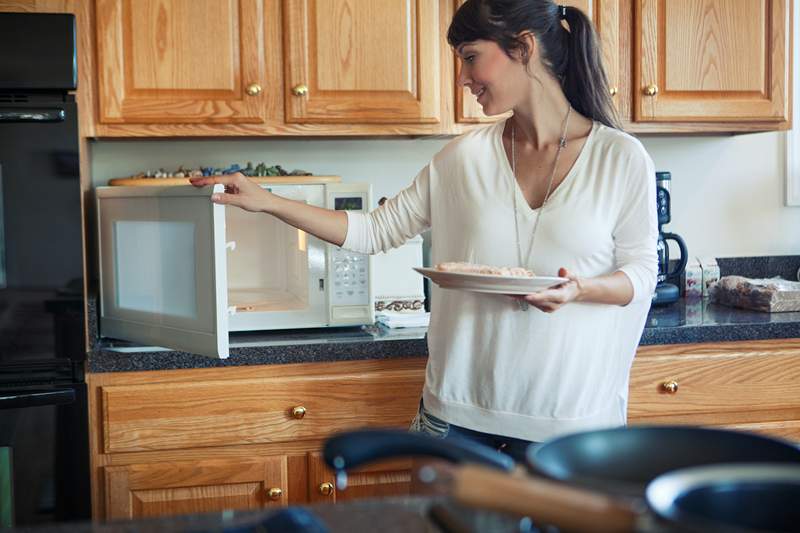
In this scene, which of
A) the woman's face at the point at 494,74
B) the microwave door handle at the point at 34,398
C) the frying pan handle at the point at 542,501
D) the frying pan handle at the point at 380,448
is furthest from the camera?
the microwave door handle at the point at 34,398

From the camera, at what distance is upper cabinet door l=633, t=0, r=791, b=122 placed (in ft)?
8.73

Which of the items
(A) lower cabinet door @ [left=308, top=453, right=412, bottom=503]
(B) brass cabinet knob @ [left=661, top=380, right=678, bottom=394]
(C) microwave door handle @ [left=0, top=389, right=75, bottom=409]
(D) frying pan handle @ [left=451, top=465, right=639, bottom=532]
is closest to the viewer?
(D) frying pan handle @ [left=451, top=465, right=639, bottom=532]

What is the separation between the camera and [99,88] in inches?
93.6

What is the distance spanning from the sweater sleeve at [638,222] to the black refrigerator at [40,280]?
1183mm

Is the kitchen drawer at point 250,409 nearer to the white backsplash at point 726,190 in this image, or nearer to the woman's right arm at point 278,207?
the woman's right arm at point 278,207

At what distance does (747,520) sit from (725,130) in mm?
2267

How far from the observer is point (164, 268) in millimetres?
2137

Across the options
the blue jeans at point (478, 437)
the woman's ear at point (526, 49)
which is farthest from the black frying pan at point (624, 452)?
the woman's ear at point (526, 49)

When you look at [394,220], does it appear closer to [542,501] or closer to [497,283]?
[497,283]

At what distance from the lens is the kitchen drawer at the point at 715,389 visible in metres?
2.34

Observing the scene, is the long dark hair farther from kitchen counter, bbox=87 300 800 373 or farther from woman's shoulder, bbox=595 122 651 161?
kitchen counter, bbox=87 300 800 373

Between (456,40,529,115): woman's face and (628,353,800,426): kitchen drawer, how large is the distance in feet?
2.74

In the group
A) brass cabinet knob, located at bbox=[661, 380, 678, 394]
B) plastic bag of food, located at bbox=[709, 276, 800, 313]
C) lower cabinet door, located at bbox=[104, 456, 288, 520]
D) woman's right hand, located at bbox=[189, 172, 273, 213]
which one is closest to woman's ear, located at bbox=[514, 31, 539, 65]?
woman's right hand, located at bbox=[189, 172, 273, 213]

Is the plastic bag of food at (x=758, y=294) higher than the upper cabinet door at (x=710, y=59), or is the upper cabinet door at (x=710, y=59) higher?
the upper cabinet door at (x=710, y=59)
